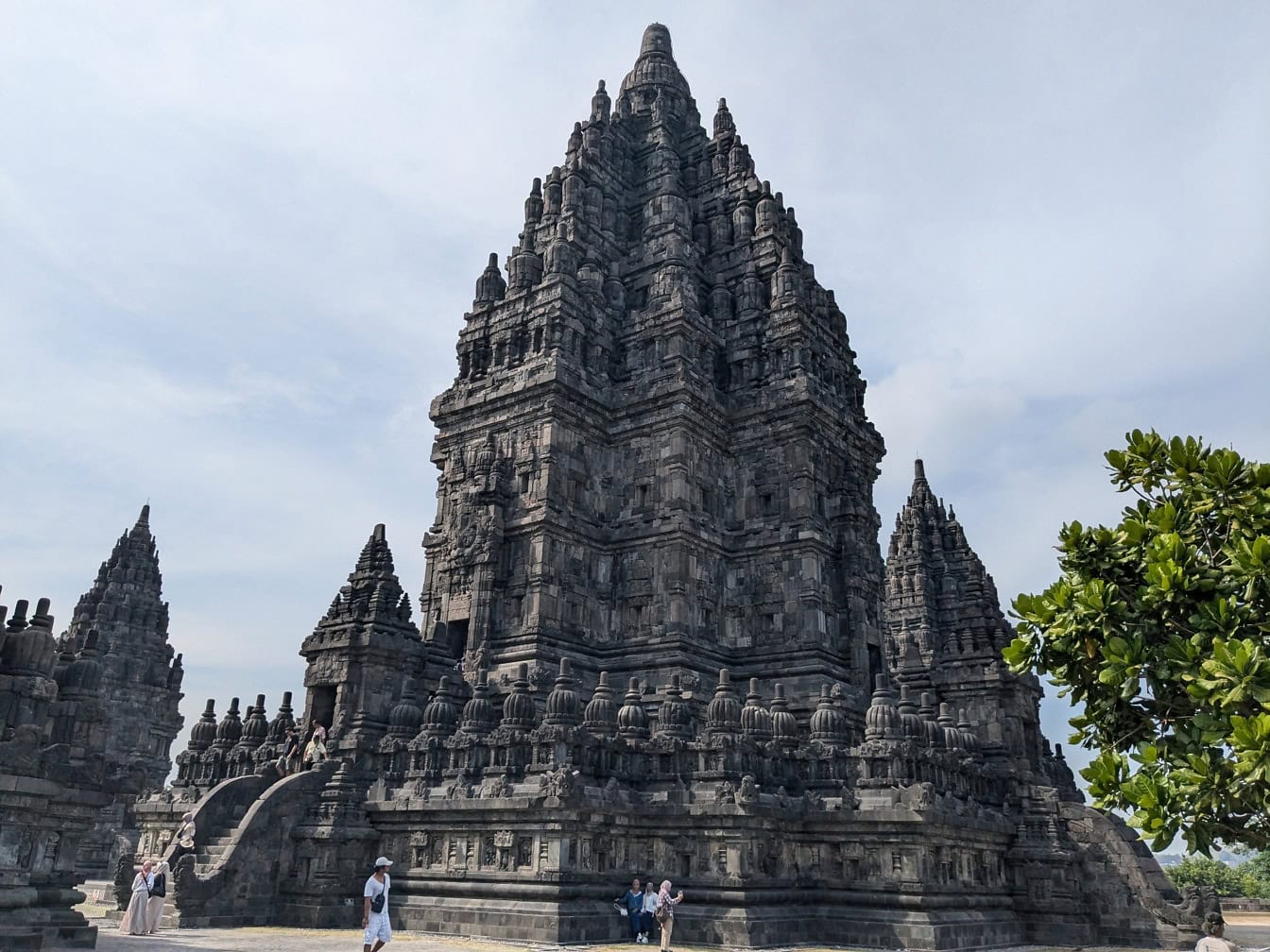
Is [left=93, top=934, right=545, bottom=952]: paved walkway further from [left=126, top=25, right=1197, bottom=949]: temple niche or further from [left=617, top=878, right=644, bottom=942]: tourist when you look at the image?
[left=617, top=878, right=644, bottom=942]: tourist

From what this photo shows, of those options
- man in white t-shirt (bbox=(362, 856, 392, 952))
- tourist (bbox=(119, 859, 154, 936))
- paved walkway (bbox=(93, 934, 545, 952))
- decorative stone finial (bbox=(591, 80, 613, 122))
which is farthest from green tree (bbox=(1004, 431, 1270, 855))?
decorative stone finial (bbox=(591, 80, 613, 122))

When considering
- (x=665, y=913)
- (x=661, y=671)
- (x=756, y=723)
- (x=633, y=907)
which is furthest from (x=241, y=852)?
(x=661, y=671)

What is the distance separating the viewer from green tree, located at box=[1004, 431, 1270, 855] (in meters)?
10.4

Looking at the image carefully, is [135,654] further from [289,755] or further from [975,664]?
[975,664]

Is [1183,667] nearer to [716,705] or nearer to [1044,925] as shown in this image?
[716,705]

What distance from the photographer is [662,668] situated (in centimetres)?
3400

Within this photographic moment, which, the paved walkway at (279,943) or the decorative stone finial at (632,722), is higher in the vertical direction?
the decorative stone finial at (632,722)

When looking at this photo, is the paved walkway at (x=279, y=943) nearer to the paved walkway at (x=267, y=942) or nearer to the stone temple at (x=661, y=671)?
the paved walkway at (x=267, y=942)

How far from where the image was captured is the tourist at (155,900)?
2217cm

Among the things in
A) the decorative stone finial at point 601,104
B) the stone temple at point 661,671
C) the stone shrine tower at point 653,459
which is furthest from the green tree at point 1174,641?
the decorative stone finial at point 601,104

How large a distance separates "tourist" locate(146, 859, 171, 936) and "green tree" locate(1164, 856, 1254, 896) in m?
52.8

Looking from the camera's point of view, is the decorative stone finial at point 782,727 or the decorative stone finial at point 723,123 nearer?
the decorative stone finial at point 782,727

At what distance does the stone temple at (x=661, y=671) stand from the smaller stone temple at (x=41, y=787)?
6194 millimetres

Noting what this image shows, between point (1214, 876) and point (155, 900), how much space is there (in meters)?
59.9
